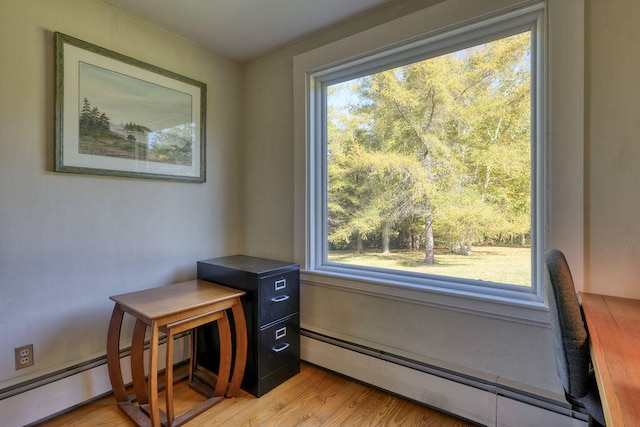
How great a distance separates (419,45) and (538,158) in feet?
2.99

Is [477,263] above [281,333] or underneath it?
above

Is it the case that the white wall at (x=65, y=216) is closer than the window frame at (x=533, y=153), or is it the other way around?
the window frame at (x=533, y=153)

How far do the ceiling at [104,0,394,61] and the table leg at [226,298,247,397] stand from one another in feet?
5.78

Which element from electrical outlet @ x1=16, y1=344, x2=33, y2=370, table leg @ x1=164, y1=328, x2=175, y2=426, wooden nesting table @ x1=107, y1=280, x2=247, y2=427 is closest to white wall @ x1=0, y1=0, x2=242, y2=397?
electrical outlet @ x1=16, y1=344, x2=33, y2=370

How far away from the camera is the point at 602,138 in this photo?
51.8 inches

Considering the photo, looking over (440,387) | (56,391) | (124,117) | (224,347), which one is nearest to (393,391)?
(440,387)

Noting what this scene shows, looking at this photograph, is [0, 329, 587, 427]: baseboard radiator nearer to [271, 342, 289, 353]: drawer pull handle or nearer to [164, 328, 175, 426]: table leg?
[271, 342, 289, 353]: drawer pull handle

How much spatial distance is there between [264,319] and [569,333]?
1.49m

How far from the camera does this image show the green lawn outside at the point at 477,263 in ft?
5.15

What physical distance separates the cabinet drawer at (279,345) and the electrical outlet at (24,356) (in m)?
1.18

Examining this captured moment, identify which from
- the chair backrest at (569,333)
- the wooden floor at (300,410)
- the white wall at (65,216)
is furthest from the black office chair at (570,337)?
the white wall at (65,216)

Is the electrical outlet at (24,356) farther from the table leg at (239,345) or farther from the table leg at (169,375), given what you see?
the table leg at (239,345)

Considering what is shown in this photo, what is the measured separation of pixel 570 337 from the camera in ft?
3.09

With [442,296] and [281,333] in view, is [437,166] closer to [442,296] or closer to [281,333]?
[442,296]
